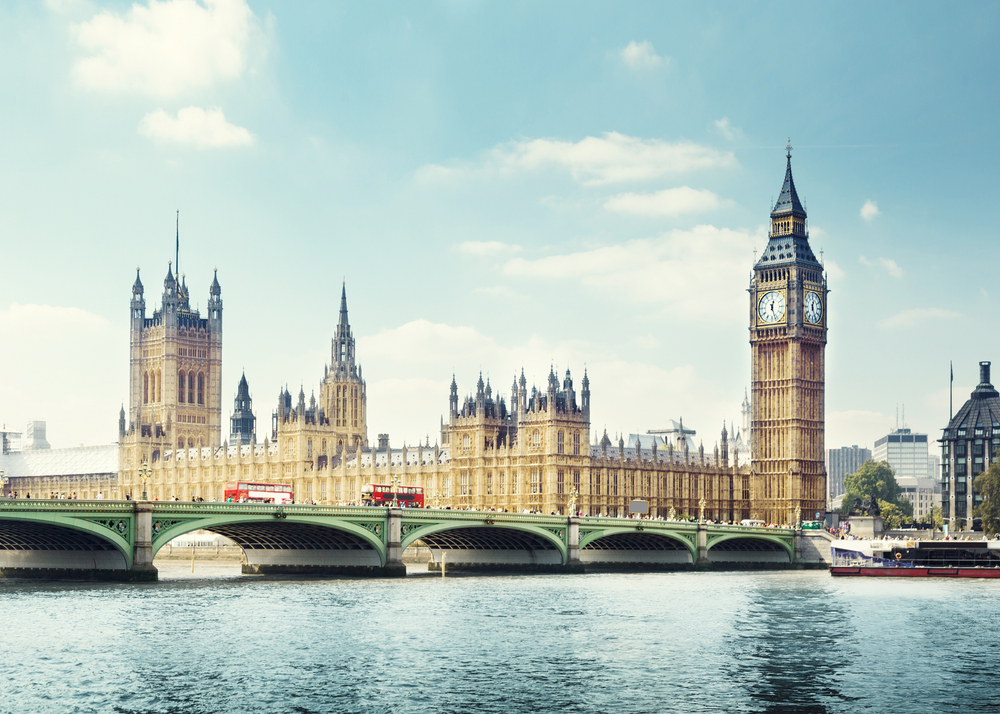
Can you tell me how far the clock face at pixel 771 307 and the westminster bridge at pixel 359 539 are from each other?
128 feet

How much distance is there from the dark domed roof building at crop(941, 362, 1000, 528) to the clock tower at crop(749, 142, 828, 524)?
27.8 m

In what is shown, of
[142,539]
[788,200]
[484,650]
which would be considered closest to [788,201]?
[788,200]

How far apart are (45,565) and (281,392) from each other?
333 ft

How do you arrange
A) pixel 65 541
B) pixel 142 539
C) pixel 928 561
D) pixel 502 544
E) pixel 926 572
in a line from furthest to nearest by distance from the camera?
pixel 928 561, pixel 502 544, pixel 926 572, pixel 65 541, pixel 142 539

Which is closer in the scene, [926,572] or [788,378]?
[926,572]

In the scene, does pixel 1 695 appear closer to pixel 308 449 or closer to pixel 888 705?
pixel 888 705

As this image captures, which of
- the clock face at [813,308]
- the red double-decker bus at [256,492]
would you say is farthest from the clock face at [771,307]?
the red double-decker bus at [256,492]

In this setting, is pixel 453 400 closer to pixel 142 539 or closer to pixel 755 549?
pixel 755 549

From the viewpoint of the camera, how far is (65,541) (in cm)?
8225

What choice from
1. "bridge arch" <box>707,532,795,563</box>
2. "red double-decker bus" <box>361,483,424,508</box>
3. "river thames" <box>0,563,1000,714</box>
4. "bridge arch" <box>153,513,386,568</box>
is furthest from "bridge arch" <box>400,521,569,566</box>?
"bridge arch" <box>707,532,795,563</box>

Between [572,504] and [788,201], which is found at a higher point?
[788,201]

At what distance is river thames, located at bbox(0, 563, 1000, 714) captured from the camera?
44594 millimetres

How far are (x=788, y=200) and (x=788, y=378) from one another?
2321 centimetres

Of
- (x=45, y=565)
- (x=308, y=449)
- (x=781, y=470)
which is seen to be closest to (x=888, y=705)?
(x=45, y=565)
